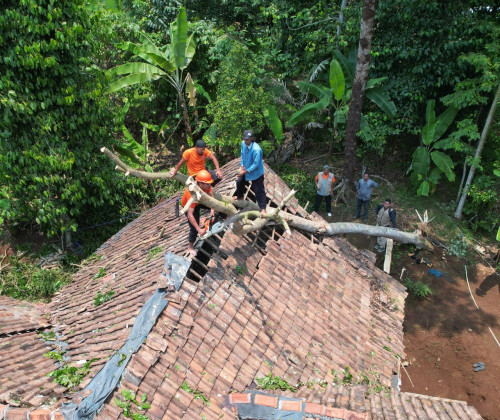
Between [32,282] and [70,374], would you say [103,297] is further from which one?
[32,282]

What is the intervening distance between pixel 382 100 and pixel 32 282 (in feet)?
43.4

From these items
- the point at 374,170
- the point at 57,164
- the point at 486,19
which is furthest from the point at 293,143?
the point at 57,164

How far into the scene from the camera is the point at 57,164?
32.3 ft

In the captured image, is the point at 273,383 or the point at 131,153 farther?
the point at 131,153

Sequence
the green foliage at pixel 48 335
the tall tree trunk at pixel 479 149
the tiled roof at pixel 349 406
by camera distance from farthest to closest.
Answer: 1. the tall tree trunk at pixel 479 149
2. the green foliage at pixel 48 335
3. the tiled roof at pixel 349 406

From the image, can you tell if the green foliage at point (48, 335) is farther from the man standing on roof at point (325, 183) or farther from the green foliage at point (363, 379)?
the man standing on roof at point (325, 183)

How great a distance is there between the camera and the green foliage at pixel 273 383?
5363mm

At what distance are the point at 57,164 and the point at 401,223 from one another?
1140 centimetres

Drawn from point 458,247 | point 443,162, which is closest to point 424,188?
point 443,162

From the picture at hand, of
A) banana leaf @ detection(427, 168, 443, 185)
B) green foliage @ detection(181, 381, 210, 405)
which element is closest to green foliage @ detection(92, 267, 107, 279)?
green foliage @ detection(181, 381, 210, 405)

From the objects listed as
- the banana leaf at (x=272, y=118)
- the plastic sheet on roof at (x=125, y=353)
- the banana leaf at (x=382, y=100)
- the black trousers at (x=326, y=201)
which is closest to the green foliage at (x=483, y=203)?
the banana leaf at (x=382, y=100)

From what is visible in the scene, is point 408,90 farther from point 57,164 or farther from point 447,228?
point 57,164

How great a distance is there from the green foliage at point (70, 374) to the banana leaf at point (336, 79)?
12.0 m

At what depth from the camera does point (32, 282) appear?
10992 millimetres
